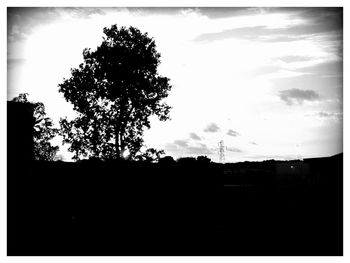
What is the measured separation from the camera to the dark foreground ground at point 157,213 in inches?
492

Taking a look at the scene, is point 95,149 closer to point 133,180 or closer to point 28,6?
point 133,180

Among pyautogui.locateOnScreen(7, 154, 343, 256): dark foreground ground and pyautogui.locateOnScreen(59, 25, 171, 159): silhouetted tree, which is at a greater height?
pyautogui.locateOnScreen(59, 25, 171, 159): silhouetted tree

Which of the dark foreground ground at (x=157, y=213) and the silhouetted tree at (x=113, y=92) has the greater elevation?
the silhouetted tree at (x=113, y=92)

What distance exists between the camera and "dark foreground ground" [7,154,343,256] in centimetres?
1250

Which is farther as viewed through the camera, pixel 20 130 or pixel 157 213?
pixel 20 130

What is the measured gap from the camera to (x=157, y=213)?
19266 mm

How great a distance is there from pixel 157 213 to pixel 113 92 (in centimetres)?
1212

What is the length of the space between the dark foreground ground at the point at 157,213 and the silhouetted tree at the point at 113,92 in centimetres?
774

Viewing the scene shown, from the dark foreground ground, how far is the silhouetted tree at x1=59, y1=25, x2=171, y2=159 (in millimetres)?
7742

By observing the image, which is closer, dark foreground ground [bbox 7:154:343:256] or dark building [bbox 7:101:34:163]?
dark foreground ground [bbox 7:154:343:256]

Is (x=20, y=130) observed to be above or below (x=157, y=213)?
above

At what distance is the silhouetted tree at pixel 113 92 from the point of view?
27.8 meters

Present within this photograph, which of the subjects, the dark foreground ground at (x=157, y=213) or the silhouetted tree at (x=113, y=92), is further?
the silhouetted tree at (x=113, y=92)
